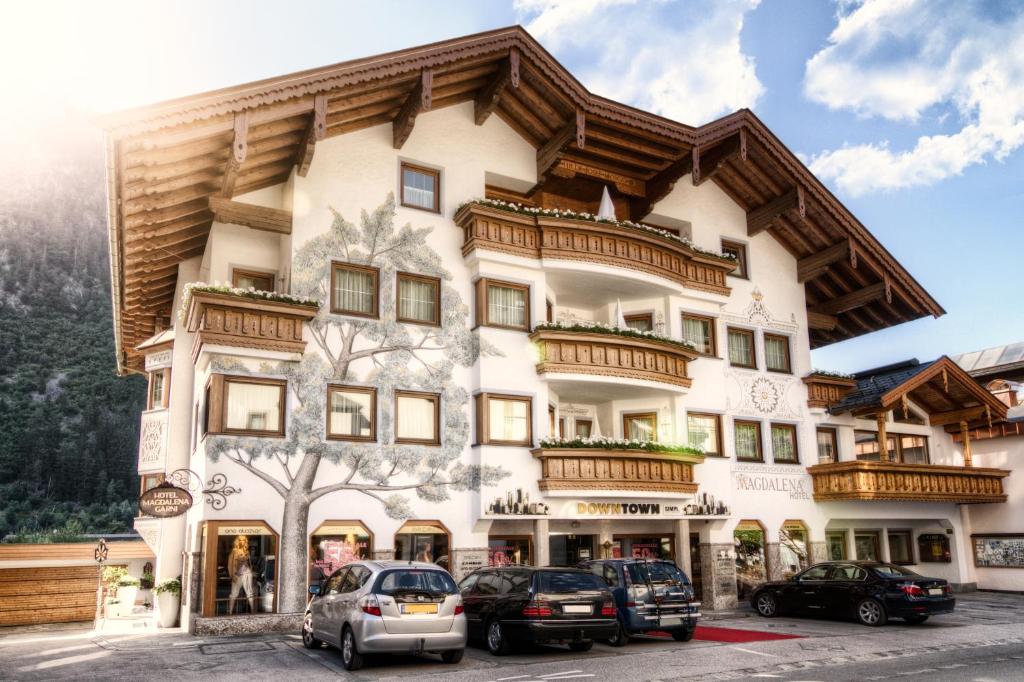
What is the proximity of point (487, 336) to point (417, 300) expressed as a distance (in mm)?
2229

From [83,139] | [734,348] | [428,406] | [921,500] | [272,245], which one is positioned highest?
[83,139]

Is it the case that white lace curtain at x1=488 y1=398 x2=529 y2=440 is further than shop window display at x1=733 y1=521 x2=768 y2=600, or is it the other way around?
shop window display at x1=733 y1=521 x2=768 y2=600

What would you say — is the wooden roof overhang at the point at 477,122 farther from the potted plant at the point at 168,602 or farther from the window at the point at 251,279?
the potted plant at the point at 168,602

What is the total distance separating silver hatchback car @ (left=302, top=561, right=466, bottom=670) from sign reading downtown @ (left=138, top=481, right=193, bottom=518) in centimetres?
646

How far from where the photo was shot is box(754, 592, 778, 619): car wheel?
2431 centimetres

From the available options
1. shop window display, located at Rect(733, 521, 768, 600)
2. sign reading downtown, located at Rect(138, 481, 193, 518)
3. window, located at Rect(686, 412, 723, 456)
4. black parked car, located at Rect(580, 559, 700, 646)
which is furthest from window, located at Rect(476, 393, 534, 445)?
shop window display, located at Rect(733, 521, 768, 600)

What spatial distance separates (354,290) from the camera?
76.7 feet

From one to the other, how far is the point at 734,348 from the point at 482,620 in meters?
16.4

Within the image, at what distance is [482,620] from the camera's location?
16875 millimetres

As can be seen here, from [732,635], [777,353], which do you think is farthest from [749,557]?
[732,635]

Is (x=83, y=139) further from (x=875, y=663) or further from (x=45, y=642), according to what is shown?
(x=875, y=663)

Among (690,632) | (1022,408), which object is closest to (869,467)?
(1022,408)

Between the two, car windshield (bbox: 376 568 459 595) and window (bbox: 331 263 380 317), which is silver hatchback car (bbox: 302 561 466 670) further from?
window (bbox: 331 263 380 317)

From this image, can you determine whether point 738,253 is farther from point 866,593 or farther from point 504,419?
point 866,593
